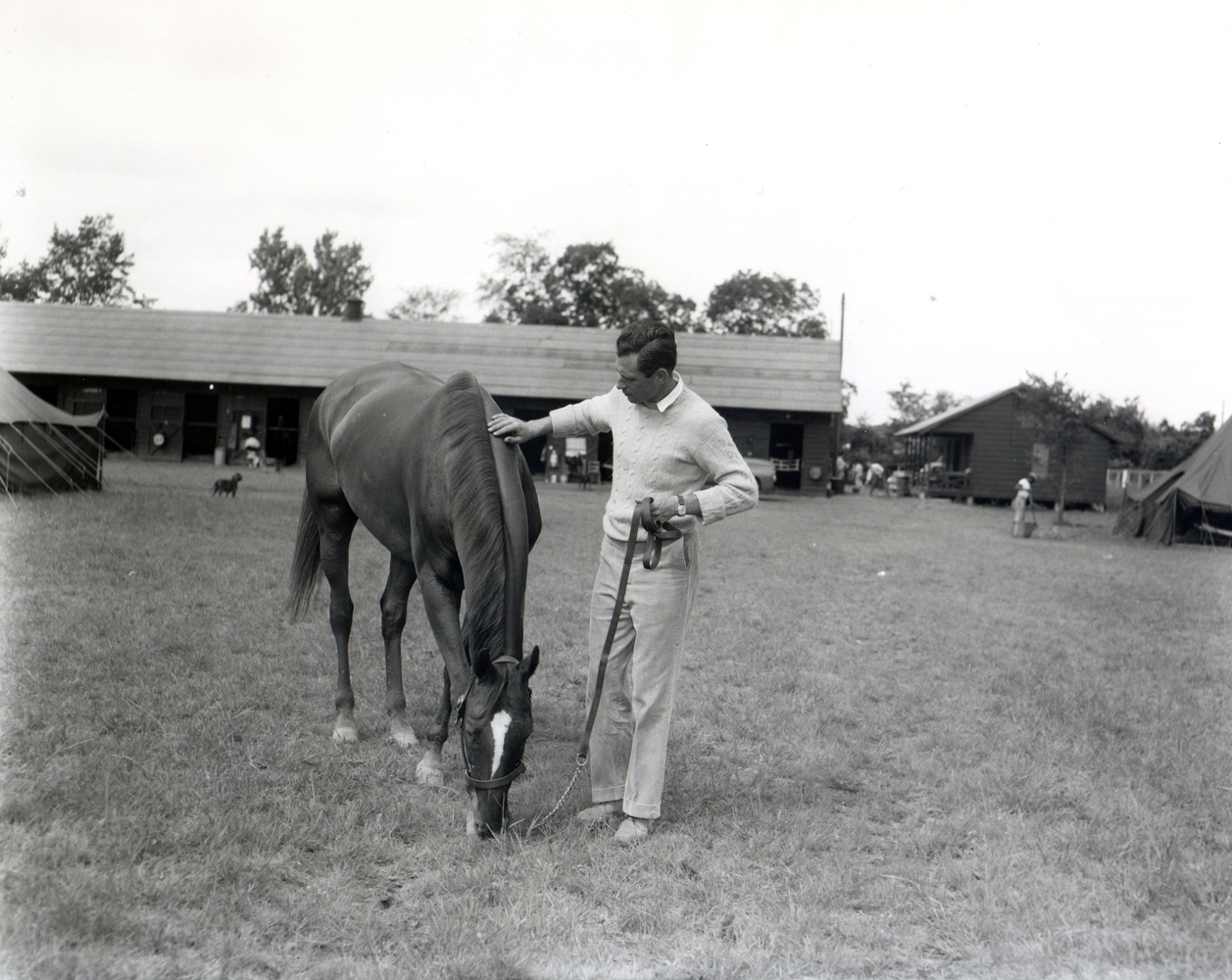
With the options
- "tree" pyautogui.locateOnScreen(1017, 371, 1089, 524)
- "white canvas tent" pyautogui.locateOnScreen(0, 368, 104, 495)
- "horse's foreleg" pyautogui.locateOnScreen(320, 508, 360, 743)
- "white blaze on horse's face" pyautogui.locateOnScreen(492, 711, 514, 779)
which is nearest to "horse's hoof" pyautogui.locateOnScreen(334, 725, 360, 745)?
"horse's foreleg" pyautogui.locateOnScreen(320, 508, 360, 743)

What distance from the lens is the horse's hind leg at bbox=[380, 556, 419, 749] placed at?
4938mm

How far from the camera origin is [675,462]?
3777 mm

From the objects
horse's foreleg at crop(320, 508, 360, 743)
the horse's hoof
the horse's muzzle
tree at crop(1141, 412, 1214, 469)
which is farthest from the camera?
tree at crop(1141, 412, 1214, 469)

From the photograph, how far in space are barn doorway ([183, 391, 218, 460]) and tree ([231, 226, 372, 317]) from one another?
114 feet

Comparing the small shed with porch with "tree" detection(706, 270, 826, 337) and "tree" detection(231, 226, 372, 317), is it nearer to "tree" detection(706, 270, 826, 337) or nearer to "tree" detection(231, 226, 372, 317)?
"tree" detection(706, 270, 826, 337)

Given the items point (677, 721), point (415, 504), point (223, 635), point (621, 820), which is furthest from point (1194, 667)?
point (223, 635)

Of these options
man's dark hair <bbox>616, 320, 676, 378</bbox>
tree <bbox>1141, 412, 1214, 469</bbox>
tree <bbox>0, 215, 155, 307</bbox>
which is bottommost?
man's dark hair <bbox>616, 320, 676, 378</bbox>

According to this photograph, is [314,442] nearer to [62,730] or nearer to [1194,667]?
[62,730]

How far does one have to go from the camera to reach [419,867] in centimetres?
341

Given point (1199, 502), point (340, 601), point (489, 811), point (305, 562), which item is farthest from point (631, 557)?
point (1199, 502)

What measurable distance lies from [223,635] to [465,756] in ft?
11.7

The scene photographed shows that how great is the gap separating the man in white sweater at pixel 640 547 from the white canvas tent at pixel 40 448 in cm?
1077

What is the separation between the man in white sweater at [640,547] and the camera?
12.0 feet

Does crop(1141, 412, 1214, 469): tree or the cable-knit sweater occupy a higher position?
crop(1141, 412, 1214, 469): tree
